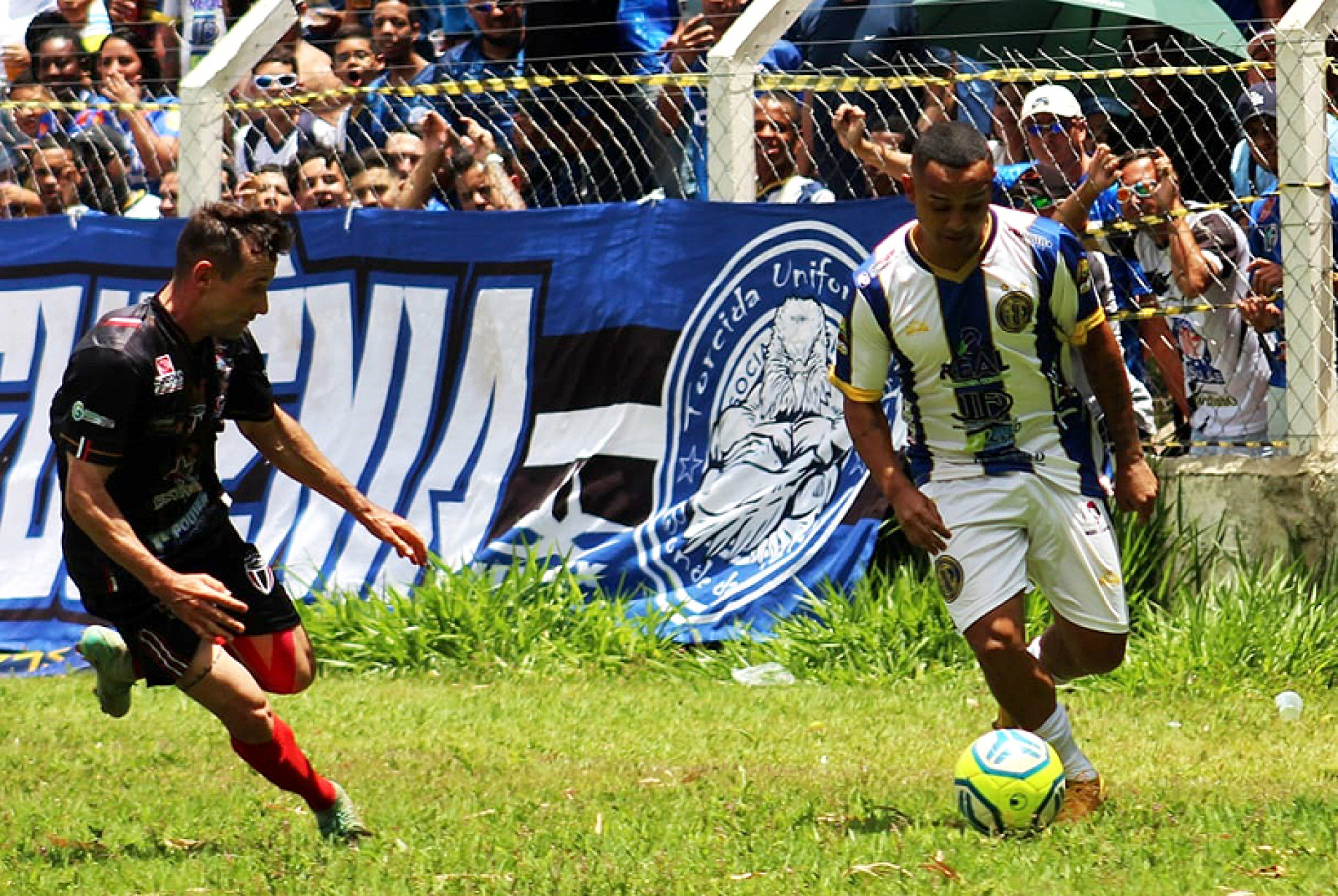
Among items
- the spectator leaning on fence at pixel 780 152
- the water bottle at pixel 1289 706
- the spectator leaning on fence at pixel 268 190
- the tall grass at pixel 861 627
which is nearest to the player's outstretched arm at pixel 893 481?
the water bottle at pixel 1289 706

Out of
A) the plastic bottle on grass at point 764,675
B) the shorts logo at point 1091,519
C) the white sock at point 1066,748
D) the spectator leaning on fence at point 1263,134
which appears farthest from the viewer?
the plastic bottle on grass at point 764,675

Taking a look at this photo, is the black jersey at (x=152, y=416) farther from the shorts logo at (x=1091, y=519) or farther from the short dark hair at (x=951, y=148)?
the shorts logo at (x=1091, y=519)

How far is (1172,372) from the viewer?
360 inches

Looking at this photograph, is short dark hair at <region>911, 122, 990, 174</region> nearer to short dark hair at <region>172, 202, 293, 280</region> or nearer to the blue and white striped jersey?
the blue and white striped jersey

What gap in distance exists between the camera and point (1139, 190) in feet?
29.2

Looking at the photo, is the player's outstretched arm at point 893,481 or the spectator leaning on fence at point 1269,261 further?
the spectator leaning on fence at point 1269,261

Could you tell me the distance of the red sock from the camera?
5.95 metres

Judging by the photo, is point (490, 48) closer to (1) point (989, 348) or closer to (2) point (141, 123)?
(2) point (141, 123)

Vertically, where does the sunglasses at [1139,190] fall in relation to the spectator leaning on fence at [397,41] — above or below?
above

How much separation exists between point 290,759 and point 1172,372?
4841 mm

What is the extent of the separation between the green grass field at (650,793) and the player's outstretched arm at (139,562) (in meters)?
0.70

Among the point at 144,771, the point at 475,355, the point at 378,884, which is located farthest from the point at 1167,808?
the point at 475,355

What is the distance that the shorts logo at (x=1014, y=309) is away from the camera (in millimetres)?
5934

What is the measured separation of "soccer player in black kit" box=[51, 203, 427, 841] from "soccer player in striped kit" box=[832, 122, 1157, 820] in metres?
1.55
